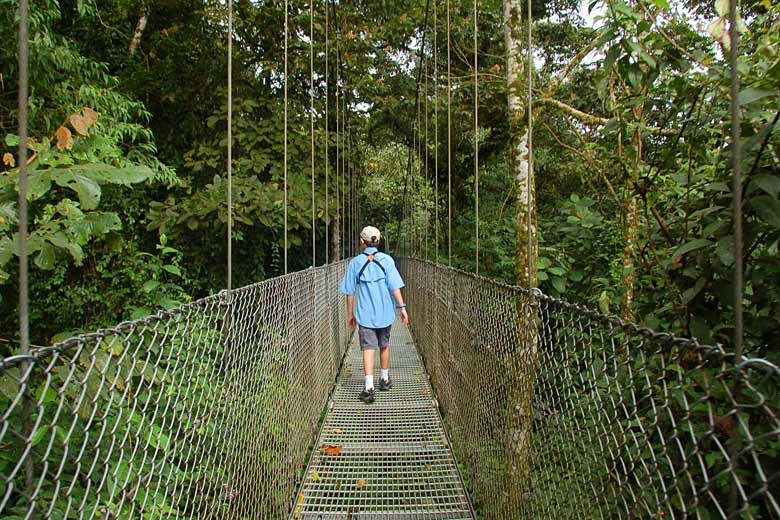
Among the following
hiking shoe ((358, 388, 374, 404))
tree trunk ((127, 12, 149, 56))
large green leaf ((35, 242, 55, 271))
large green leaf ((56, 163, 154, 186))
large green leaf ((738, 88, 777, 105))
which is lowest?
hiking shoe ((358, 388, 374, 404))

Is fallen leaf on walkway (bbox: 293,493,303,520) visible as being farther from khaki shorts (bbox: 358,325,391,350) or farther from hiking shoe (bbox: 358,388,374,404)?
khaki shorts (bbox: 358,325,391,350)

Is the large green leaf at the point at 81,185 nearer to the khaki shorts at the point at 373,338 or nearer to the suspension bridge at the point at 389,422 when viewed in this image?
the suspension bridge at the point at 389,422

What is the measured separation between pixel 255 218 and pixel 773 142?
385 cm

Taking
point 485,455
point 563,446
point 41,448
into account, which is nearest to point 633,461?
point 563,446

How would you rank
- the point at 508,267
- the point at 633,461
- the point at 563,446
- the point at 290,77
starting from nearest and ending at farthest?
1. the point at 633,461
2. the point at 563,446
3. the point at 508,267
4. the point at 290,77

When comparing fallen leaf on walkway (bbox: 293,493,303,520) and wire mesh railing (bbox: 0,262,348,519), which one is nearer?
wire mesh railing (bbox: 0,262,348,519)

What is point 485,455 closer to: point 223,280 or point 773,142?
point 773,142

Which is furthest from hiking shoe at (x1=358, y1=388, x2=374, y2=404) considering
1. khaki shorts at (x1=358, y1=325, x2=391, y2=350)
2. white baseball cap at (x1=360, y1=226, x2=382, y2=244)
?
white baseball cap at (x1=360, y1=226, x2=382, y2=244)

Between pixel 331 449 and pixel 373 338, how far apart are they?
2.87 feet

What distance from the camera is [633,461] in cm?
69

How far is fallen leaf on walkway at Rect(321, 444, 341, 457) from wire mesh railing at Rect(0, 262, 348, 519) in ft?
0.27

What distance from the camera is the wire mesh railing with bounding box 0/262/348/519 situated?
2.20 feet

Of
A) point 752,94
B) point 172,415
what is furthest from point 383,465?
point 752,94

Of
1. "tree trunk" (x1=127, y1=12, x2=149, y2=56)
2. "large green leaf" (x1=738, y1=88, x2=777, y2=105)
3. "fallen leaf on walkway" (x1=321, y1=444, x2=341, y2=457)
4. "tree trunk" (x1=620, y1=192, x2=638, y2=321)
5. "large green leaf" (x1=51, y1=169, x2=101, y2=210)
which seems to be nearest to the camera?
"large green leaf" (x1=738, y1=88, x2=777, y2=105)
